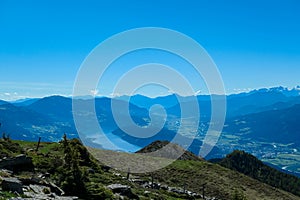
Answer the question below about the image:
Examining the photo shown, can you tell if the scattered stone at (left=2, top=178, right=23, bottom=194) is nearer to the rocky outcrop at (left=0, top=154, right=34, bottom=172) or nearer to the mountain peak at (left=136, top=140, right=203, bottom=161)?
the rocky outcrop at (left=0, top=154, right=34, bottom=172)

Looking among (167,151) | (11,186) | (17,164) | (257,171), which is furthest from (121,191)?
(257,171)

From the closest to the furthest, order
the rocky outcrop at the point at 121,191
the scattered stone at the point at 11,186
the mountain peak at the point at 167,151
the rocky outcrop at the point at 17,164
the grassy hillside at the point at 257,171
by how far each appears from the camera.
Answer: the scattered stone at the point at 11,186, the rocky outcrop at the point at 17,164, the rocky outcrop at the point at 121,191, the mountain peak at the point at 167,151, the grassy hillside at the point at 257,171

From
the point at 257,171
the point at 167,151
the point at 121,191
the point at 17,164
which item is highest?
the point at 167,151

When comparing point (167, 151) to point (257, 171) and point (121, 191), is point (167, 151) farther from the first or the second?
point (121, 191)

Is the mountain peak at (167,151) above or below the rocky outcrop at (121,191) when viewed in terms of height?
above

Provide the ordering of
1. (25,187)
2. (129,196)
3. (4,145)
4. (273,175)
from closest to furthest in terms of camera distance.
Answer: (25,187) < (129,196) < (4,145) < (273,175)

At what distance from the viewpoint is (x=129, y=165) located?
94312 mm

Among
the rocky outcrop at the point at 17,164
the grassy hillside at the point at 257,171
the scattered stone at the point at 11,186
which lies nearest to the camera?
the scattered stone at the point at 11,186

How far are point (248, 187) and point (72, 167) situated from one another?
73615 mm

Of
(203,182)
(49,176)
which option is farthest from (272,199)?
(49,176)

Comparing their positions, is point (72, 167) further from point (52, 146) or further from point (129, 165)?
point (129, 165)

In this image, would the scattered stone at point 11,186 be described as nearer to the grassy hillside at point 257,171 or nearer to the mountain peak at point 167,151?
the mountain peak at point 167,151

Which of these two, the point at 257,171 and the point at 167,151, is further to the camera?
the point at 257,171

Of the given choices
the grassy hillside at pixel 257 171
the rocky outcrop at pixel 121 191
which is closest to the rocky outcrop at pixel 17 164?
the rocky outcrop at pixel 121 191
